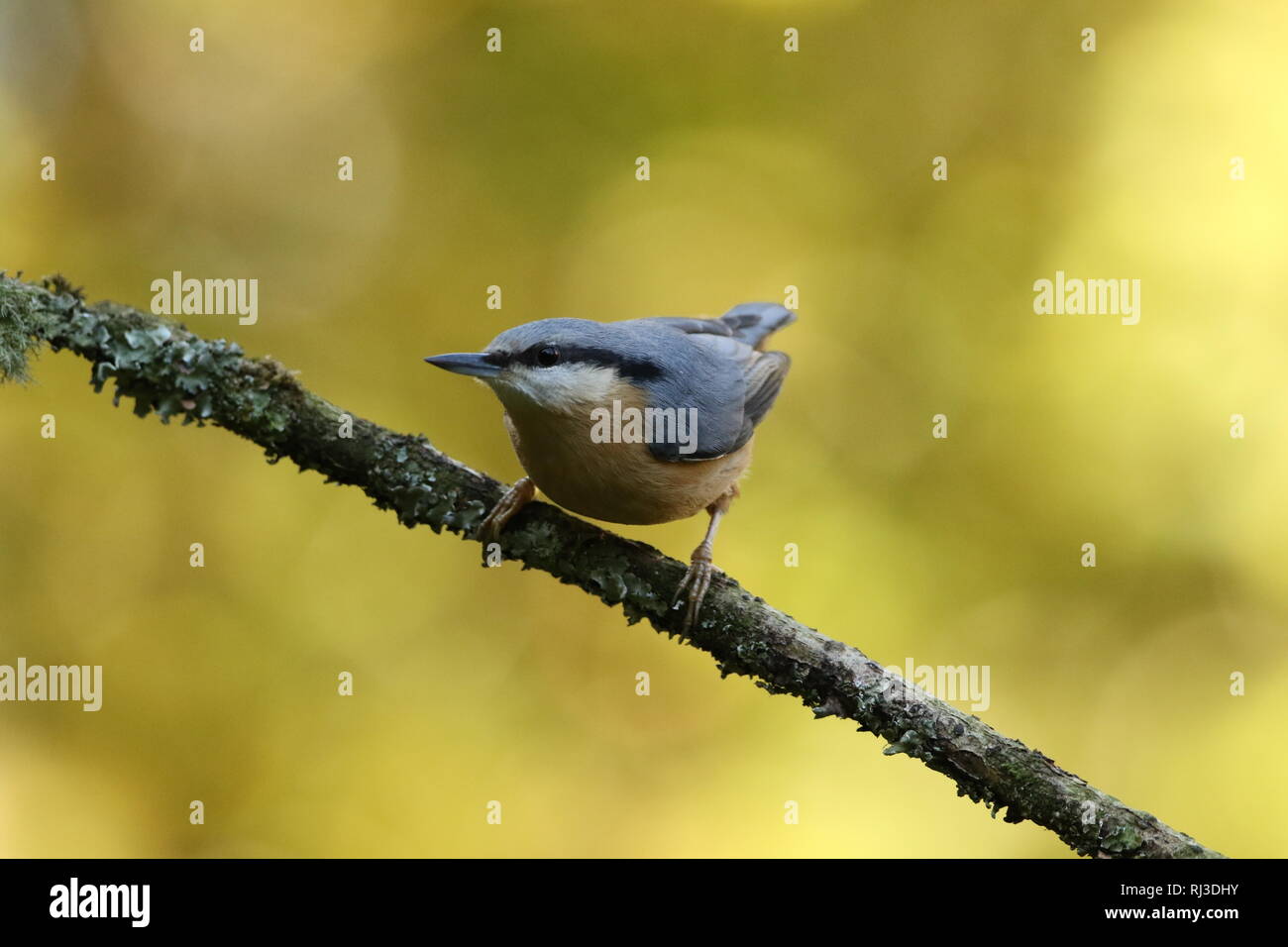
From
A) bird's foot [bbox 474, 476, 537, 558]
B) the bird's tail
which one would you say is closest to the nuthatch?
bird's foot [bbox 474, 476, 537, 558]

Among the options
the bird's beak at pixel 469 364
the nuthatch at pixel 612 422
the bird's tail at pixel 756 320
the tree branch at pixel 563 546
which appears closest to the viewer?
the tree branch at pixel 563 546

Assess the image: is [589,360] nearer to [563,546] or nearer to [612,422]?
[612,422]

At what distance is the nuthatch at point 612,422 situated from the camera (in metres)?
2.94

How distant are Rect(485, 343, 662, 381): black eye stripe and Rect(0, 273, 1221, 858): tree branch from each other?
0.34 metres

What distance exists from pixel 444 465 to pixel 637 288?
2841 mm

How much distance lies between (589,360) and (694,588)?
729 millimetres

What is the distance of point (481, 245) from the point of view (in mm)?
5250

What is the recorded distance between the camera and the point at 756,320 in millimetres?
4531

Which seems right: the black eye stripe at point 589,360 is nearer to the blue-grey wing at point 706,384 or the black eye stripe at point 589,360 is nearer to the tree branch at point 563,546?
the blue-grey wing at point 706,384

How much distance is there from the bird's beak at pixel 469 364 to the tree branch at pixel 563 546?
0.82 ft

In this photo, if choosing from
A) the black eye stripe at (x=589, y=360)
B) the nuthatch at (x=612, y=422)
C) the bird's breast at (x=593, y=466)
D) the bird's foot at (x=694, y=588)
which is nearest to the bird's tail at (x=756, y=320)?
the nuthatch at (x=612, y=422)

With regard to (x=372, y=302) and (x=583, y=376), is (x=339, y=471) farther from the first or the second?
(x=372, y=302)

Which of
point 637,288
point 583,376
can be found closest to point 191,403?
point 583,376

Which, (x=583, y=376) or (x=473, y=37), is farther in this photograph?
(x=473, y=37)
